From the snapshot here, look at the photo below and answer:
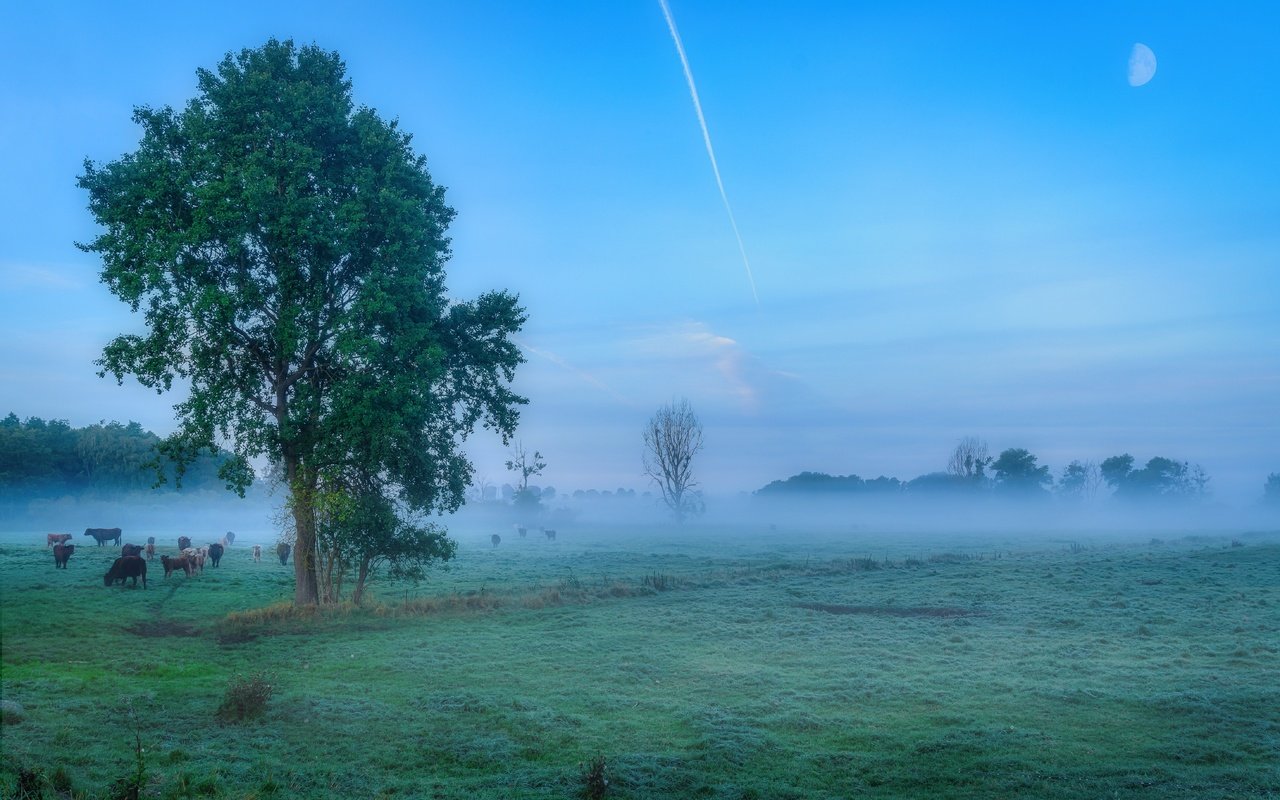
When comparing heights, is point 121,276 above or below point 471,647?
above

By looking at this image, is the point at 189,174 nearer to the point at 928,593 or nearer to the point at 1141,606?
the point at 928,593

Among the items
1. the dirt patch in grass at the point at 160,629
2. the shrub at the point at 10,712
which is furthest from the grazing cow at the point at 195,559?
the shrub at the point at 10,712

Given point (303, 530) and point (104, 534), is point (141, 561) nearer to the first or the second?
point (303, 530)

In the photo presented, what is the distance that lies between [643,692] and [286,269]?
1797 centimetres

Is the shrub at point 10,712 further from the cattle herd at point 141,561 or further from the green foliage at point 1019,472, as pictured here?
the green foliage at point 1019,472

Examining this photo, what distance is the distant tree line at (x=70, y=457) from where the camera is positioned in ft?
227

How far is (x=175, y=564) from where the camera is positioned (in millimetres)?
33406

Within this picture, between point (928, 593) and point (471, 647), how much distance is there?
22708 millimetres

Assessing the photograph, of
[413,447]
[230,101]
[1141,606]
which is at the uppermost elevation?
[230,101]

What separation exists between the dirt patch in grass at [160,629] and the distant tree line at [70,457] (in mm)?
51389

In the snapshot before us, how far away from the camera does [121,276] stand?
2298 cm

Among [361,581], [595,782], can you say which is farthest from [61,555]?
[595,782]

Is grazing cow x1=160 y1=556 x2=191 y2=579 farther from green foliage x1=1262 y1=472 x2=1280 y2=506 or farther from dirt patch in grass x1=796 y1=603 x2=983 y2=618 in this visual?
green foliage x1=1262 y1=472 x2=1280 y2=506

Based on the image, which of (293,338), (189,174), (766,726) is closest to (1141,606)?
(766,726)
